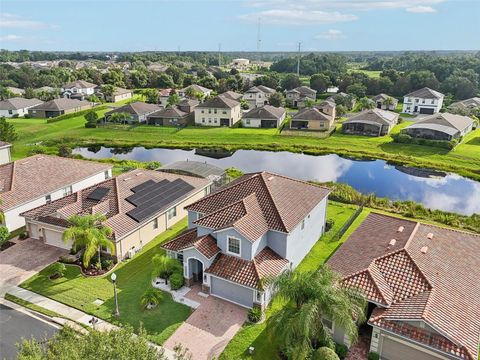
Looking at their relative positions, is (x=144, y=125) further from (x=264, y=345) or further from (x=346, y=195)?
(x=264, y=345)

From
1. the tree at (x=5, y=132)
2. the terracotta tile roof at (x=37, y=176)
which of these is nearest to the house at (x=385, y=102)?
the terracotta tile roof at (x=37, y=176)

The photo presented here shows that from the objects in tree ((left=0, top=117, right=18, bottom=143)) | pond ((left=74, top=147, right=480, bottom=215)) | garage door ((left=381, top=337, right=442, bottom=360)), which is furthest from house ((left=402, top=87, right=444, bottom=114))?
garage door ((left=381, top=337, right=442, bottom=360))

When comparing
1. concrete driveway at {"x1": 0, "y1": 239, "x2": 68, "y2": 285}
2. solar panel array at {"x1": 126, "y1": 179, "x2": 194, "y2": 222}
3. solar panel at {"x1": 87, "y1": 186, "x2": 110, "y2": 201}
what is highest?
solar panel at {"x1": 87, "y1": 186, "x2": 110, "y2": 201}

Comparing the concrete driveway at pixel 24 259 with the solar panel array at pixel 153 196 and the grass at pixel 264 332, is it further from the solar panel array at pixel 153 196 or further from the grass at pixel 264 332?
the grass at pixel 264 332

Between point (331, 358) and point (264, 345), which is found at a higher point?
point (331, 358)

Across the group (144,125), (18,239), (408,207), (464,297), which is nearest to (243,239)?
(464,297)

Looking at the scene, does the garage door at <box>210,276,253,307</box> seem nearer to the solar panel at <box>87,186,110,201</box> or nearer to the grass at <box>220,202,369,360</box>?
the grass at <box>220,202,369,360</box>
